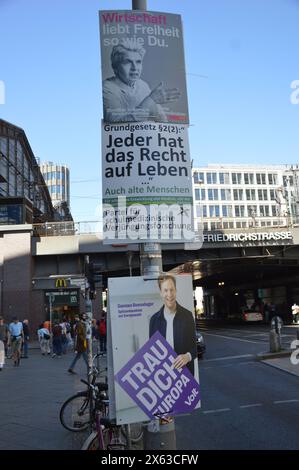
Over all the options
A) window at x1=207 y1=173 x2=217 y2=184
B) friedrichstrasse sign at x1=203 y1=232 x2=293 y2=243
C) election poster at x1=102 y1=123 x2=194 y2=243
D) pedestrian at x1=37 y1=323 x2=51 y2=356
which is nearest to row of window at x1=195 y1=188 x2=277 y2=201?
window at x1=207 y1=173 x2=217 y2=184

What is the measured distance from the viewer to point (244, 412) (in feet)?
28.8

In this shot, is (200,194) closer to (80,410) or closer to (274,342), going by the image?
(274,342)

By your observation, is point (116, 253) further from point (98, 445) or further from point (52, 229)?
point (98, 445)

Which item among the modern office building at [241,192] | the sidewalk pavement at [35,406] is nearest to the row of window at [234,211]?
the modern office building at [241,192]

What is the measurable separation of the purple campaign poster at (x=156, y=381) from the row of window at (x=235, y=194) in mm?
104119

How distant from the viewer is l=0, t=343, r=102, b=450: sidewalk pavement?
698 cm

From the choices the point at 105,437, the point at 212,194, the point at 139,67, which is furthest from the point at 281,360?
the point at 212,194

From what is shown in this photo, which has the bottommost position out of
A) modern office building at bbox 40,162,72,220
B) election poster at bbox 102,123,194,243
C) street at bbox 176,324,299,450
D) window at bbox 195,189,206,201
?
street at bbox 176,324,299,450

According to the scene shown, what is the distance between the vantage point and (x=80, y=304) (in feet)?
118

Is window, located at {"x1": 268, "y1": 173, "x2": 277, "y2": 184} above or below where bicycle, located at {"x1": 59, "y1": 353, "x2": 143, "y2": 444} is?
above

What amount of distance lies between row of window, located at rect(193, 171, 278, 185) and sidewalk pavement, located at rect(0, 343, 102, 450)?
96.4 m

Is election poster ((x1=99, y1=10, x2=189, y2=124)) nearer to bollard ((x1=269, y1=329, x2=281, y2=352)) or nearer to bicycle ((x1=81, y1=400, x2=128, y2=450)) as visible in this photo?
bicycle ((x1=81, y1=400, x2=128, y2=450))

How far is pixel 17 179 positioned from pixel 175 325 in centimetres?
5119

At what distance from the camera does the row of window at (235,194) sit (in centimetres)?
10981
